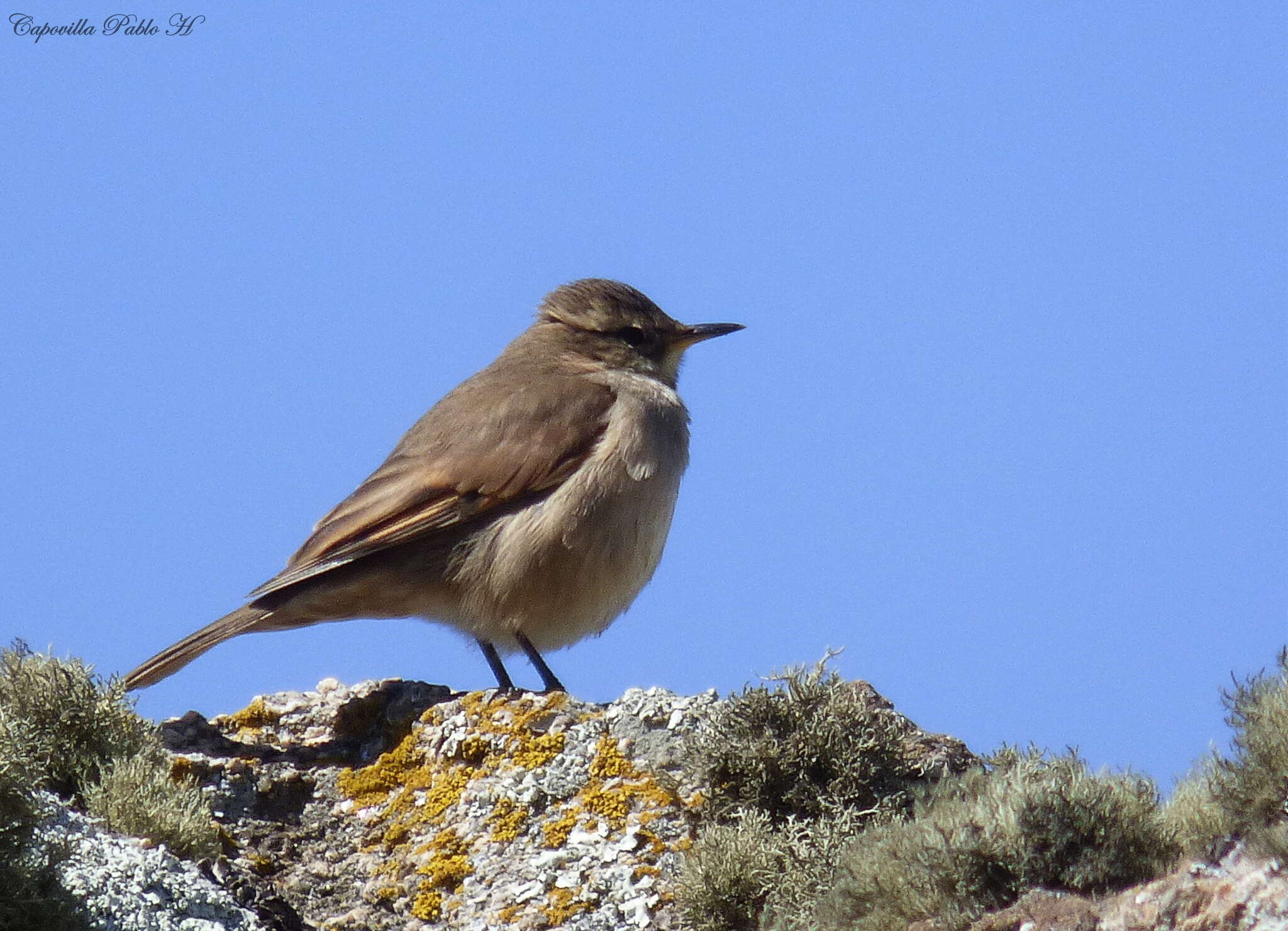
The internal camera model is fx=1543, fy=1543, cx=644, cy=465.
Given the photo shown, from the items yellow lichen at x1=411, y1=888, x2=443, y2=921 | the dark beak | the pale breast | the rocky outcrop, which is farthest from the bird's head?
yellow lichen at x1=411, y1=888, x2=443, y2=921

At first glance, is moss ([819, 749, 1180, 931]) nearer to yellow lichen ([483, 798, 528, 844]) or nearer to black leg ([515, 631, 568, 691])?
yellow lichen ([483, 798, 528, 844])

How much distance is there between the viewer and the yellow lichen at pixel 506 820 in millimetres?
4391

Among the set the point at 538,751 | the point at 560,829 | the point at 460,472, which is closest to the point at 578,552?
the point at 460,472

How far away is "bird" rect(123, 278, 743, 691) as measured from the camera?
258 inches

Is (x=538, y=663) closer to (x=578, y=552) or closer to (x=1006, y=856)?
(x=578, y=552)

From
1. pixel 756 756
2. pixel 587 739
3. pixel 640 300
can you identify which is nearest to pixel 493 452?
pixel 640 300

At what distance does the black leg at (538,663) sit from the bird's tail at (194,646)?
1.09 metres

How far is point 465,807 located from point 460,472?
245cm

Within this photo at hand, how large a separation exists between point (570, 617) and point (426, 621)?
65 centimetres

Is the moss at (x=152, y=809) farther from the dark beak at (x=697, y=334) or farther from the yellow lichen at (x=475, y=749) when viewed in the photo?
the dark beak at (x=697, y=334)

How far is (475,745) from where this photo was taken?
4.81 meters

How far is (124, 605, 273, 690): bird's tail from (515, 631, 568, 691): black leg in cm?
109

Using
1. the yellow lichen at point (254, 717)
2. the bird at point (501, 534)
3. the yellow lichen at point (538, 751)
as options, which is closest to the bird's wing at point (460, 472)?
the bird at point (501, 534)

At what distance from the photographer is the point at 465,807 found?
4.60 meters
